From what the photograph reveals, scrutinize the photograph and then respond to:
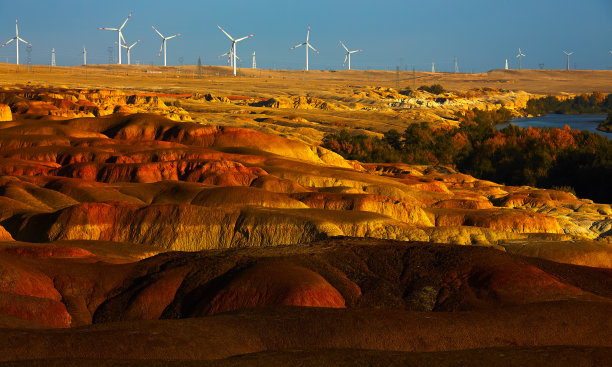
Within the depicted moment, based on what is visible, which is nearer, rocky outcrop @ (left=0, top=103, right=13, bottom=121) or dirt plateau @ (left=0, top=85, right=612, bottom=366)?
dirt plateau @ (left=0, top=85, right=612, bottom=366)

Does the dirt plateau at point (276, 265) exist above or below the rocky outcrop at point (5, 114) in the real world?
below

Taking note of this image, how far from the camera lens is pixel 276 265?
36938mm

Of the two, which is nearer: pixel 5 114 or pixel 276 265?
pixel 276 265

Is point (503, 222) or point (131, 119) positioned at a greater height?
point (131, 119)

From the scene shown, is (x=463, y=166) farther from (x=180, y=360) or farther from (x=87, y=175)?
(x=180, y=360)

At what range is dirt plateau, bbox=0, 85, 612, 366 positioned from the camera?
23750 mm

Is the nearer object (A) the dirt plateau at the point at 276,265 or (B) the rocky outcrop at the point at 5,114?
(A) the dirt plateau at the point at 276,265

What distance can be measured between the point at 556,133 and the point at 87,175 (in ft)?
236

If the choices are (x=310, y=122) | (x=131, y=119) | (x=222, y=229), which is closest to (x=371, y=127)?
(x=310, y=122)

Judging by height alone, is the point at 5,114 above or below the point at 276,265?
above

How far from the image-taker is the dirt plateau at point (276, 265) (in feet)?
77.9

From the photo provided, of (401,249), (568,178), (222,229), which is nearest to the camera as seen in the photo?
(401,249)

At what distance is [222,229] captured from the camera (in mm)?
53469

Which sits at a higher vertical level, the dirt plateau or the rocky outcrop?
the rocky outcrop
